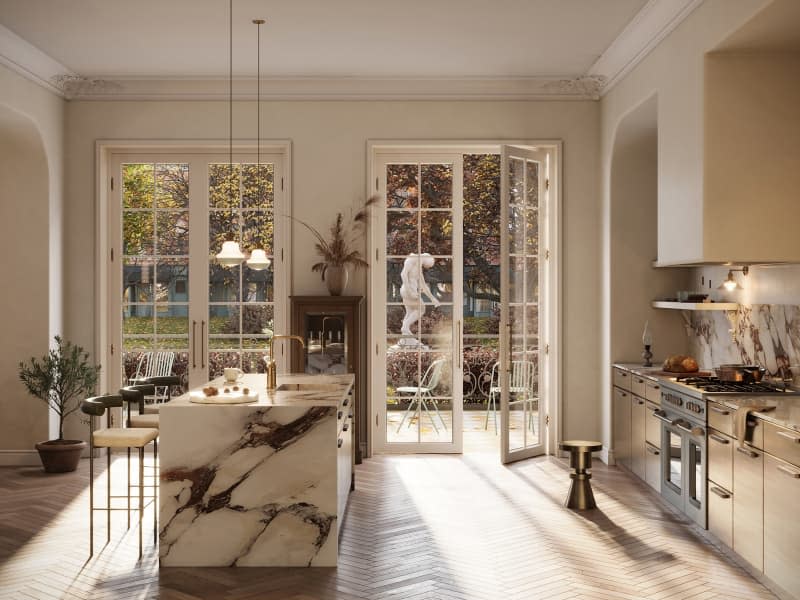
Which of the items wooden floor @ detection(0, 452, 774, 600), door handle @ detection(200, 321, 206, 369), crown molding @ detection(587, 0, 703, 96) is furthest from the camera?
door handle @ detection(200, 321, 206, 369)

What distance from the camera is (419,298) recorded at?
7.45 metres

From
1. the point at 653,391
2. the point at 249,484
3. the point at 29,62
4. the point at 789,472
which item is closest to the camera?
the point at 789,472

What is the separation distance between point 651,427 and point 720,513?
4.25 feet

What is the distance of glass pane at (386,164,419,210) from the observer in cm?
746

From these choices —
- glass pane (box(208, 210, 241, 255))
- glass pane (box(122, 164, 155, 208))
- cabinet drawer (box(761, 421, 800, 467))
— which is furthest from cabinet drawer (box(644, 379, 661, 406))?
glass pane (box(122, 164, 155, 208))

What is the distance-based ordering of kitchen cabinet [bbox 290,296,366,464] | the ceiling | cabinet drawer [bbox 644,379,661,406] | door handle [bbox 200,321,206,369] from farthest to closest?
door handle [bbox 200,321,206,369]
kitchen cabinet [bbox 290,296,366,464]
cabinet drawer [bbox 644,379,661,406]
the ceiling

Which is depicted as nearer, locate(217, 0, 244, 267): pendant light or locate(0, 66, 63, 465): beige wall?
locate(217, 0, 244, 267): pendant light

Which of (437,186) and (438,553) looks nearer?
(438,553)

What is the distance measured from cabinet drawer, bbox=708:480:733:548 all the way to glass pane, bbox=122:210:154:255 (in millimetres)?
5206

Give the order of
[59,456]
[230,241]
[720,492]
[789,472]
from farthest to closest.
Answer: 1. [59,456]
2. [230,241]
3. [720,492]
4. [789,472]

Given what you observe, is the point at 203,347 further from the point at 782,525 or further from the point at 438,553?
the point at 782,525

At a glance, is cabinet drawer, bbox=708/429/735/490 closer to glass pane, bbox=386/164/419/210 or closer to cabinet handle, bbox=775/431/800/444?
cabinet handle, bbox=775/431/800/444

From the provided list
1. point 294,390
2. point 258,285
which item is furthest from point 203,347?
point 294,390

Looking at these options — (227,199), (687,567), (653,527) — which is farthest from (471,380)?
(687,567)
